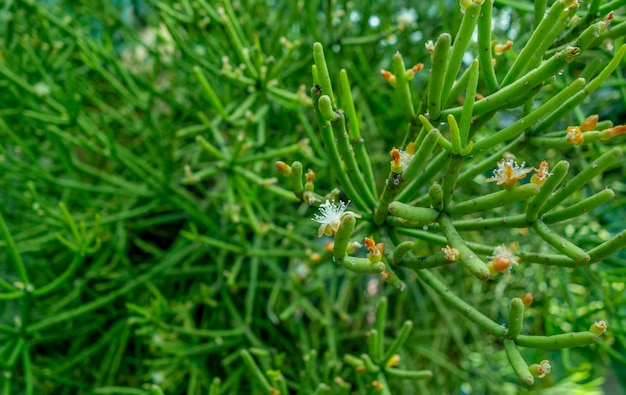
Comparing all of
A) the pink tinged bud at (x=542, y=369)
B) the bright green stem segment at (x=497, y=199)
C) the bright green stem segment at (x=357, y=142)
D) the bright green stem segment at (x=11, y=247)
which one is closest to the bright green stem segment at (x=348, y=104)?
the bright green stem segment at (x=357, y=142)

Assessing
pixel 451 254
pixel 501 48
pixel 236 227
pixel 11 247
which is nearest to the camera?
pixel 451 254

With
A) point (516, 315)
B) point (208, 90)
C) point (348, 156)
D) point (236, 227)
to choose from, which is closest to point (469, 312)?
point (516, 315)

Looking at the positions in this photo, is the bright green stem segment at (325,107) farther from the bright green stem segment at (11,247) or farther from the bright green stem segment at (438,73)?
the bright green stem segment at (11,247)

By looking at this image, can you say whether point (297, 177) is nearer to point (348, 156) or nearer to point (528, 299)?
point (348, 156)

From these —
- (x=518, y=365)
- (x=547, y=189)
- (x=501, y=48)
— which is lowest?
(x=518, y=365)

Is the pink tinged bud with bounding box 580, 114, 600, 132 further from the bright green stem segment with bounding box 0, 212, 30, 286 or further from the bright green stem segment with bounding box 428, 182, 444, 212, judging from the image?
the bright green stem segment with bounding box 0, 212, 30, 286
